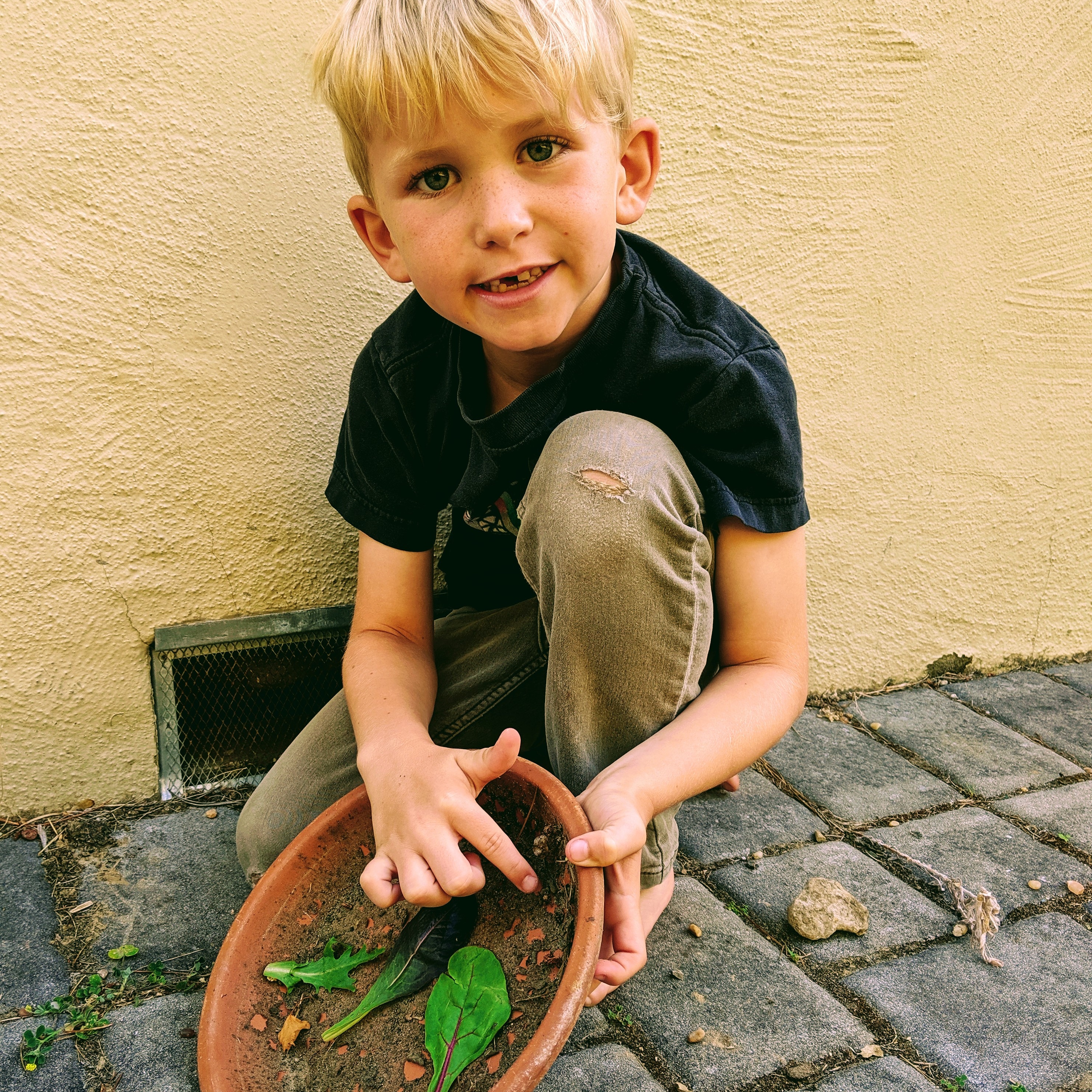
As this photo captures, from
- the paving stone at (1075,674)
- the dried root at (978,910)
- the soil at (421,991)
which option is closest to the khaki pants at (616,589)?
the soil at (421,991)

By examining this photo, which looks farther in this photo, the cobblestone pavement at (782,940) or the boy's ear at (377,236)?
the boy's ear at (377,236)

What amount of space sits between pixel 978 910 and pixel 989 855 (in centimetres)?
21

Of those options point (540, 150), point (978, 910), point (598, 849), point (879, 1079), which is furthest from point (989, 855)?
point (540, 150)

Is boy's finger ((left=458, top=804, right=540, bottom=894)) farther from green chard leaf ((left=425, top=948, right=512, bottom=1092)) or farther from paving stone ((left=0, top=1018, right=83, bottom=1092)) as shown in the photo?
paving stone ((left=0, top=1018, right=83, bottom=1092))

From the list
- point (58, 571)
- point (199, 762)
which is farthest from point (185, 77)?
point (199, 762)

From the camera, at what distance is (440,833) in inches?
35.4

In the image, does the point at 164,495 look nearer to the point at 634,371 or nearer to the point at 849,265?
the point at 634,371

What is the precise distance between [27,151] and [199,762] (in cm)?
96

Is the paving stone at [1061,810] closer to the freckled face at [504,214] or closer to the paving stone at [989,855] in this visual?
the paving stone at [989,855]

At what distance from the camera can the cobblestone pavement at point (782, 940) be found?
981 millimetres

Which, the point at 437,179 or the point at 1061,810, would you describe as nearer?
the point at 437,179

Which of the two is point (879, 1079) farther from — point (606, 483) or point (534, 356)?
point (534, 356)

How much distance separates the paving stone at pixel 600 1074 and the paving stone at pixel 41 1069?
1.63 feet

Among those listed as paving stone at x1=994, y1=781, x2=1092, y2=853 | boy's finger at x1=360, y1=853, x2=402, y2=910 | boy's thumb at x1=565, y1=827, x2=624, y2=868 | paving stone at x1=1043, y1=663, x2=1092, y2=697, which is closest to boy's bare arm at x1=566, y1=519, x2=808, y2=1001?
boy's thumb at x1=565, y1=827, x2=624, y2=868
